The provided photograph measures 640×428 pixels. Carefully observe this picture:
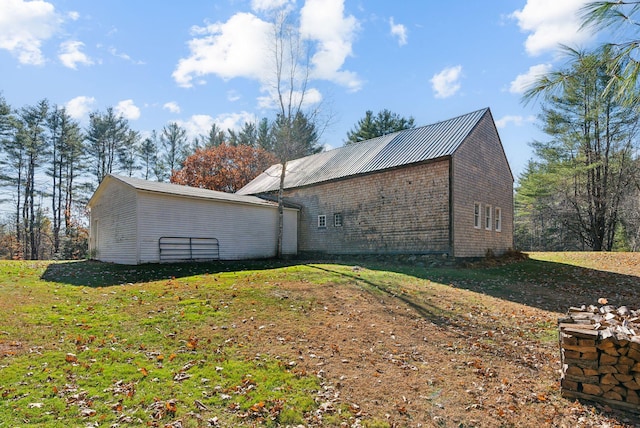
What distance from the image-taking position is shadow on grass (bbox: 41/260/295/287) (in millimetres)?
11164

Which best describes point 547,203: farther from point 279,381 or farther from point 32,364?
point 32,364

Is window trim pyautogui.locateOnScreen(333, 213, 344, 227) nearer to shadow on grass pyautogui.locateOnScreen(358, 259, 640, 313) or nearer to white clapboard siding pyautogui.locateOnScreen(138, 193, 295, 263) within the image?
white clapboard siding pyautogui.locateOnScreen(138, 193, 295, 263)

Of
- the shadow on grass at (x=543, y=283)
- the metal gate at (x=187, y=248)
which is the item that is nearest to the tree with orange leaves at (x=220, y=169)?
the metal gate at (x=187, y=248)

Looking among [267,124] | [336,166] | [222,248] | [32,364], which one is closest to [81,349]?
[32,364]

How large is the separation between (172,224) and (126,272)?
3.34 meters

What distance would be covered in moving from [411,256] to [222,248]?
29.2ft

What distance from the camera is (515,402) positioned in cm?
468

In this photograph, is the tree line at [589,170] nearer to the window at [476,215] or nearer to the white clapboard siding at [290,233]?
the window at [476,215]

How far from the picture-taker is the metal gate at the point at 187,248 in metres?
15.4

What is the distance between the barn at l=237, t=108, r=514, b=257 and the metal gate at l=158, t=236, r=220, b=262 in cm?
608

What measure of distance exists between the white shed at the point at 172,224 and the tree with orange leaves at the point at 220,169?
51.9 feet

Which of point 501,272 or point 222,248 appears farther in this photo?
point 222,248

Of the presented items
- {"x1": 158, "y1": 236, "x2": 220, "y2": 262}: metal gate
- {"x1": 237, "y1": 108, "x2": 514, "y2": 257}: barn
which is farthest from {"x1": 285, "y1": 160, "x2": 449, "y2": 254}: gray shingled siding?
{"x1": 158, "y1": 236, "x2": 220, "y2": 262}: metal gate

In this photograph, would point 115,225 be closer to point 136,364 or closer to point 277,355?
point 136,364
